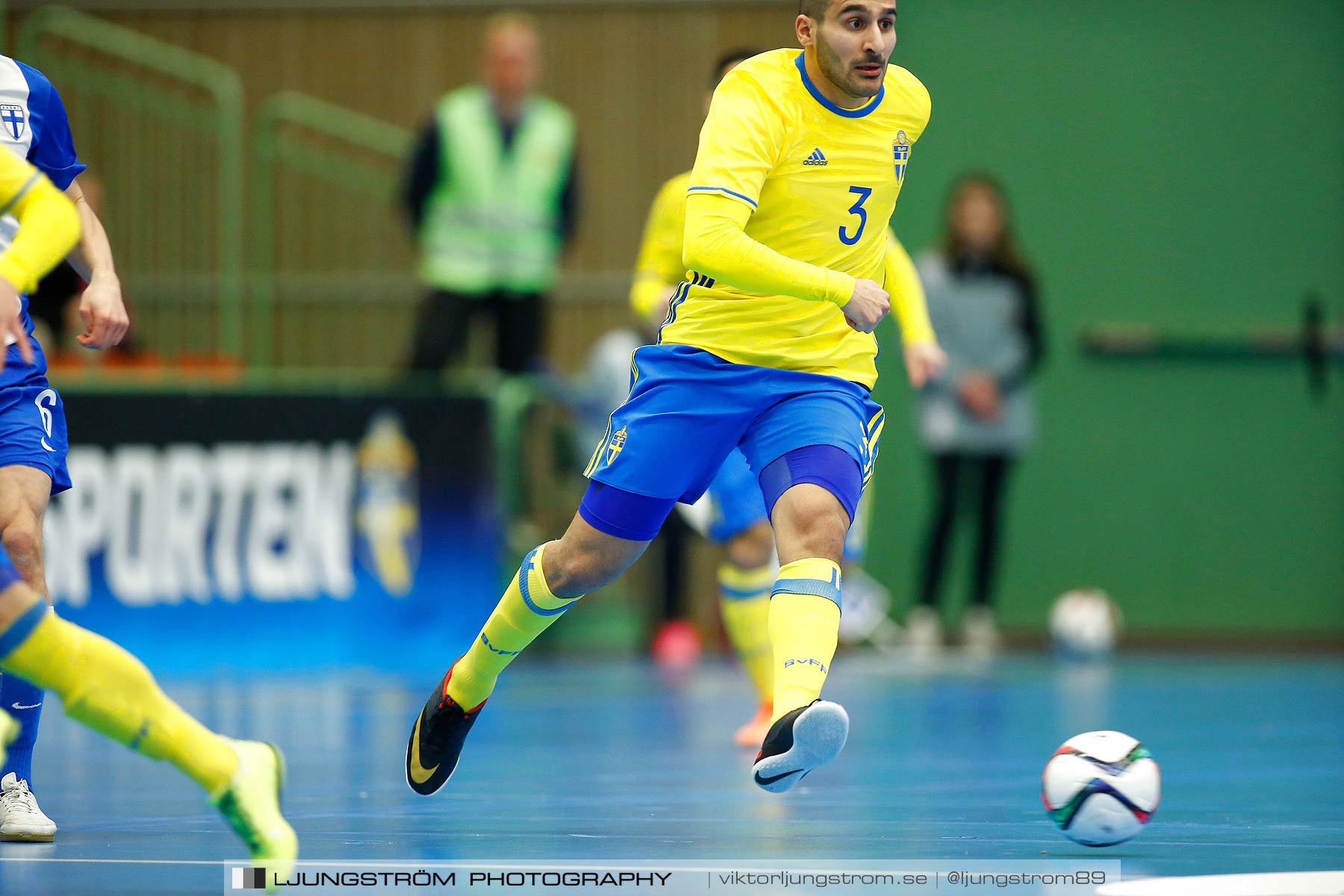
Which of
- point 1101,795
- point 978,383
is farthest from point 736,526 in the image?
point 978,383

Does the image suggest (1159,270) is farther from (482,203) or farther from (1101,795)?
(1101,795)

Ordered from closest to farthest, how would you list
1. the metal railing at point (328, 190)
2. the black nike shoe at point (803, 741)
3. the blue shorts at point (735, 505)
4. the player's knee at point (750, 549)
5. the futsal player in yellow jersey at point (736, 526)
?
the black nike shoe at point (803, 741) < the blue shorts at point (735, 505) < the futsal player in yellow jersey at point (736, 526) < the player's knee at point (750, 549) < the metal railing at point (328, 190)

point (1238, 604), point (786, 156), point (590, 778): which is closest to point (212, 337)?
point (1238, 604)

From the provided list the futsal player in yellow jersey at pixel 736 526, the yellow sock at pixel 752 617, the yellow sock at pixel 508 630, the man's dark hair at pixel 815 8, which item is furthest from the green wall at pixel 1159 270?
the man's dark hair at pixel 815 8

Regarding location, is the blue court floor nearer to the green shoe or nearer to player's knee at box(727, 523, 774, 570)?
the green shoe

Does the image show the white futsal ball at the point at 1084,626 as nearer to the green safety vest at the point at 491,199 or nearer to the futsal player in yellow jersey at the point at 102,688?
the green safety vest at the point at 491,199

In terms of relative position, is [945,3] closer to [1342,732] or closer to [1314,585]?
[1314,585]

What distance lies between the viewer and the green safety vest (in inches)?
408

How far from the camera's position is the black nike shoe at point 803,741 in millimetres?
3973

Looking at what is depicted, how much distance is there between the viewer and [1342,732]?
7.00 m

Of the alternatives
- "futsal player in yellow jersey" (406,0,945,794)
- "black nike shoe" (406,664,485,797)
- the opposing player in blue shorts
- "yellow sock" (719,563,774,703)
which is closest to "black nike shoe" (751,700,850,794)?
"futsal player in yellow jersey" (406,0,945,794)

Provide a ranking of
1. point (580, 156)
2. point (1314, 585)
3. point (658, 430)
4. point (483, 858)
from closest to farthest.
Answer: point (483, 858) → point (658, 430) → point (1314, 585) → point (580, 156)

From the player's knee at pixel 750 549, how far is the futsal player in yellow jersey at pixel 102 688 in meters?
3.41

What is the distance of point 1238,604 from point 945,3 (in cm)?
447
